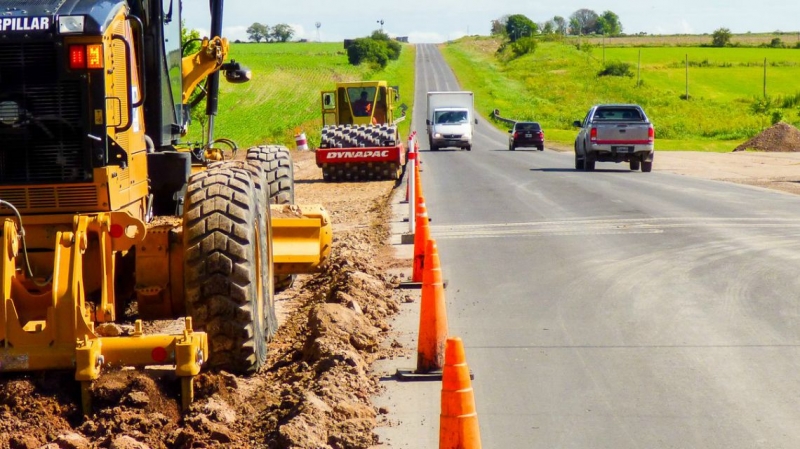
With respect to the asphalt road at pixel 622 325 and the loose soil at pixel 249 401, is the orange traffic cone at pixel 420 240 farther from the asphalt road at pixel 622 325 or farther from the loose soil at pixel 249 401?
the loose soil at pixel 249 401

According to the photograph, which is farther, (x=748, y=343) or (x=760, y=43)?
(x=760, y=43)

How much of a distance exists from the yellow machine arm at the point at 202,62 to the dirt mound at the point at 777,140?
149 feet

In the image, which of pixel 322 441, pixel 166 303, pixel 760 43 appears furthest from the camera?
pixel 760 43

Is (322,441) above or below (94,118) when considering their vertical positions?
below

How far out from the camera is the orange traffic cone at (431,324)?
7.72 metres

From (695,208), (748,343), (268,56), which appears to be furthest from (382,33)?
(748,343)

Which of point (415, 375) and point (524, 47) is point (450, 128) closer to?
point (415, 375)

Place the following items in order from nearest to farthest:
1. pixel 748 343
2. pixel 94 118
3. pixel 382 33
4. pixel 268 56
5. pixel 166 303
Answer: pixel 94 118, pixel 166 303, pixel 748 343, pixel 268 56, pixel 382 33

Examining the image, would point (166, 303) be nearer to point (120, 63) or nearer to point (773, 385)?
point (120, 63)

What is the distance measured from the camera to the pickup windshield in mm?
33375

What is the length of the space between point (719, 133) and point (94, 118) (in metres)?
71.7

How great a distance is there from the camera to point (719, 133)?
245ft

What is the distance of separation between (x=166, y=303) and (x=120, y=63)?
1.57 meters

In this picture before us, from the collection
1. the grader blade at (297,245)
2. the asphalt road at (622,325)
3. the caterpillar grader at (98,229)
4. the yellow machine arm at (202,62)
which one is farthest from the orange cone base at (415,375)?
the yellow machine arm at (202,62)
